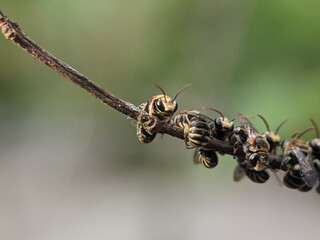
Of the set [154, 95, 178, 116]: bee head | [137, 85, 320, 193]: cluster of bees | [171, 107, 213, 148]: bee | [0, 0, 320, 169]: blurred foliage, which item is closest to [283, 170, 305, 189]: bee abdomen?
[137, 85, 320, 193]: cluster of bees

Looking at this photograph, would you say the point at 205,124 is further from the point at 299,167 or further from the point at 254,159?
the point at 299,167

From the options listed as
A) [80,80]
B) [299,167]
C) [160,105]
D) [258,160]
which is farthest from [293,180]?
[80,80]

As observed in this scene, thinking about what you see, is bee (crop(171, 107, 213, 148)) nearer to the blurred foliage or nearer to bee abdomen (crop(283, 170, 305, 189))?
bee abdomen (crop(283, 170, 305, 189))

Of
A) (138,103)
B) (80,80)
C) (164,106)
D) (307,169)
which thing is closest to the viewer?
(80,80)

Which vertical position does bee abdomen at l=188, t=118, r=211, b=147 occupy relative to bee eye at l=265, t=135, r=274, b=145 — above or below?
below

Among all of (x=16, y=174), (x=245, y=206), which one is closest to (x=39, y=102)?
(x=16, y=174)

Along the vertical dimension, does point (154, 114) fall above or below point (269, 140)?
below

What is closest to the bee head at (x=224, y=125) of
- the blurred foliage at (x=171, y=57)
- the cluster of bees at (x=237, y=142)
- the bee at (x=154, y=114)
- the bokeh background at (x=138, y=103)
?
the cluster of bees at (x=237, y=142)
